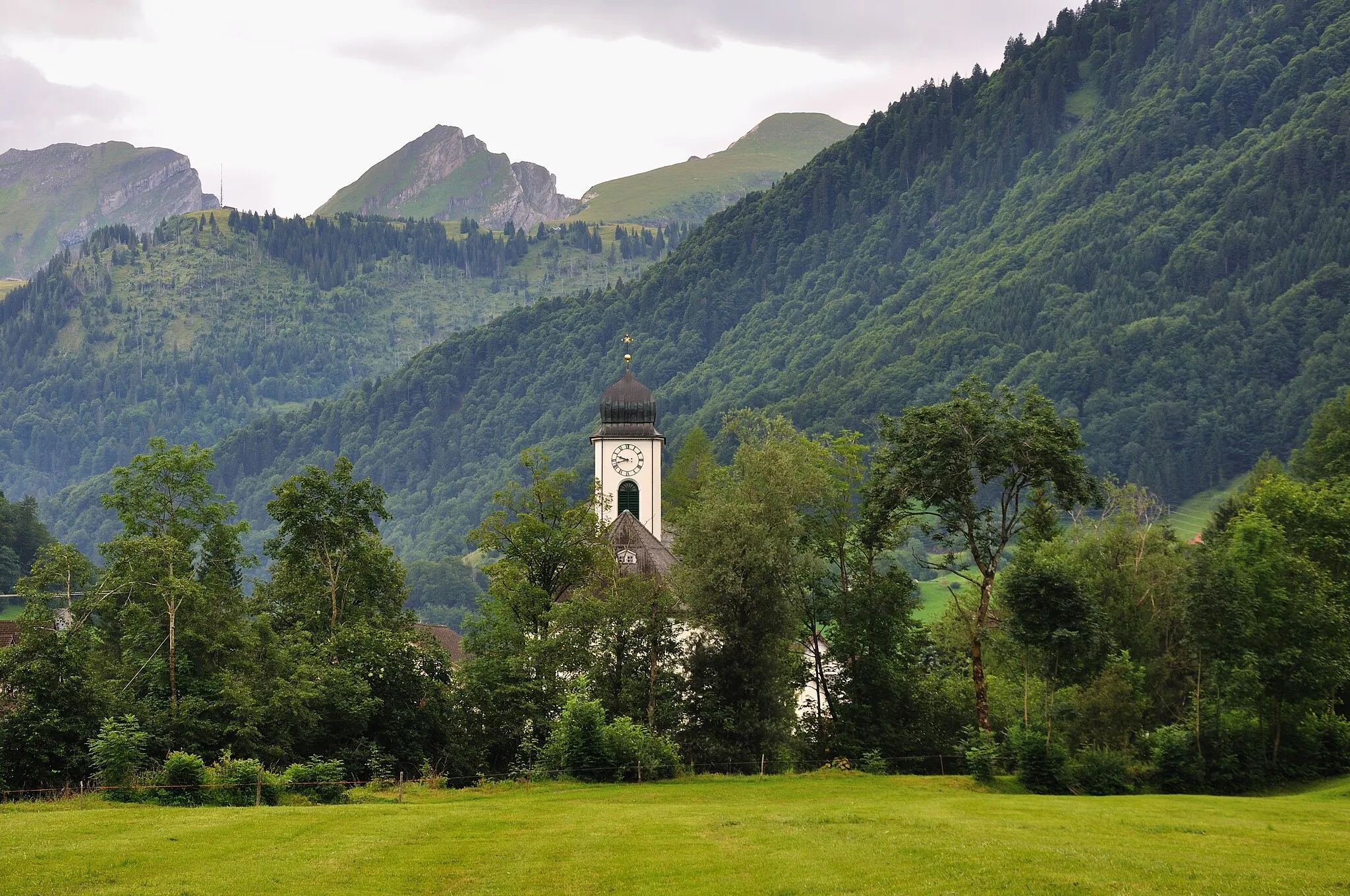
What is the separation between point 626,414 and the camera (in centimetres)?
10306

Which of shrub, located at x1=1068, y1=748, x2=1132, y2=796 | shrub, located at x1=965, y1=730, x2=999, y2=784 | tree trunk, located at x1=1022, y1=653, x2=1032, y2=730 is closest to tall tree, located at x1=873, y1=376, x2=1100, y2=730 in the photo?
tree trunk, located at x1=1022, y1=653, x2=1032, y2=730

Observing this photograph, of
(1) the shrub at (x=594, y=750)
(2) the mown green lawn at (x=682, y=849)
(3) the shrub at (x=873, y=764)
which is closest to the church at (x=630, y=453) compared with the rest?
(3) the shrub at (x=873, y=764)

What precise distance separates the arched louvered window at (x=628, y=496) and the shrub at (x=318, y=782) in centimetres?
5596

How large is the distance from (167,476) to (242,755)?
12.9 m

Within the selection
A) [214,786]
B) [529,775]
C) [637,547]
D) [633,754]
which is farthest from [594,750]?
[637,547]

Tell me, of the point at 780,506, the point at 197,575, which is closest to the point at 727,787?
the point at 780,506

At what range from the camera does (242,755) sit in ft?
168

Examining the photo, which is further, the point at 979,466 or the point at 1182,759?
the point at 979,466

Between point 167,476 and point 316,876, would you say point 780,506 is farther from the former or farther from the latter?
point 316,876

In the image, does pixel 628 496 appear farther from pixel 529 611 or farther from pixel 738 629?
pixel 738 629

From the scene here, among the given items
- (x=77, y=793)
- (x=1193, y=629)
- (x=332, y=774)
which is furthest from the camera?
(x=1193, y=629)

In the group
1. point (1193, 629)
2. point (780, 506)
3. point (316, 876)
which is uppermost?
point (780, 506)

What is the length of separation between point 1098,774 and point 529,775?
61.6 ft

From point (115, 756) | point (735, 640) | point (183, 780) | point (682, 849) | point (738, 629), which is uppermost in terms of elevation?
point (738, 629)
